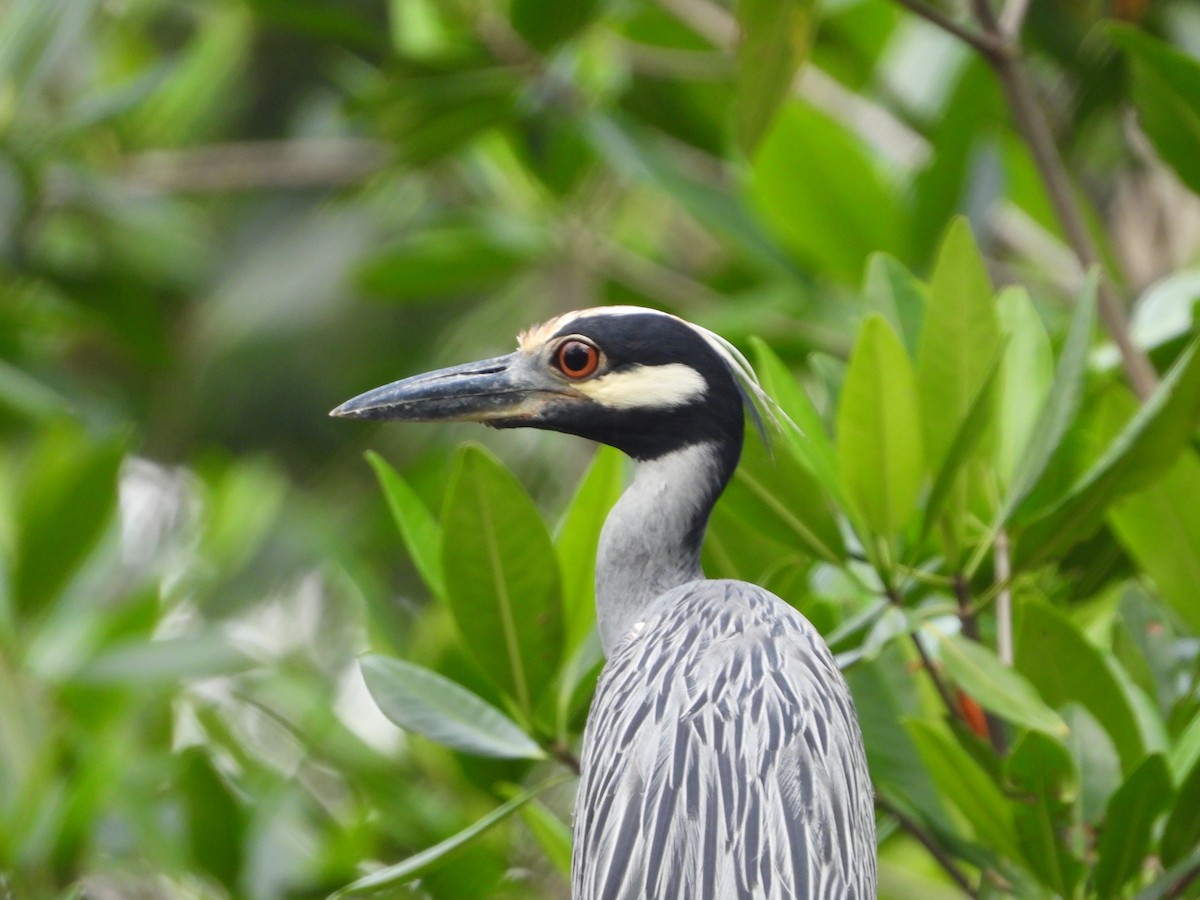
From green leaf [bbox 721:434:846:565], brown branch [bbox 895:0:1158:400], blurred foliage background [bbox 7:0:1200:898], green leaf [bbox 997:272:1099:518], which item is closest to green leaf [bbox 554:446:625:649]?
blurred foliage background [bbox 7:0:1200:898]

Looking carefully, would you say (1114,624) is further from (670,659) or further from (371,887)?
(371,887)

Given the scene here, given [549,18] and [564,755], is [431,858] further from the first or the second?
[549,18]

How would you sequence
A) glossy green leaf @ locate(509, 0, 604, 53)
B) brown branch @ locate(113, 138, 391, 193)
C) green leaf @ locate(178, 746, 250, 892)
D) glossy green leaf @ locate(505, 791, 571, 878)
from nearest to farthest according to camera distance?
glossy green leaf @ locate(505, 791, 571, 878), green leaf @ locate(178, 746, 250, 892), glossy green leaf @ locate(509, 0, 604, 53), brown branch @ locate(113, 138, 391, 193)

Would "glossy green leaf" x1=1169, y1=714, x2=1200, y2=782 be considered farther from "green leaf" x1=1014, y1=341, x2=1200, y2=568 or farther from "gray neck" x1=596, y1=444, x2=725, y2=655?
"gray neck" x1=596, y1=444, x2=725, y2=655

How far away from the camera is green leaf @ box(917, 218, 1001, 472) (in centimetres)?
230

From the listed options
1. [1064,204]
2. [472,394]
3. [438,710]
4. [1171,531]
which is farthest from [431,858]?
[1064,204]

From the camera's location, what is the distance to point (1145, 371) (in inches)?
106

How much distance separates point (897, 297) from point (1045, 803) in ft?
2.88

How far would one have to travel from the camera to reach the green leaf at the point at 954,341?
2300mm

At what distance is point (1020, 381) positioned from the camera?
2600 mm

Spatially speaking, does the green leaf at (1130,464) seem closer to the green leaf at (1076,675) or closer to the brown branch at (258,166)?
the green leaf at (1076,675)

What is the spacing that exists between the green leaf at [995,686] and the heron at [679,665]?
0.53 ft

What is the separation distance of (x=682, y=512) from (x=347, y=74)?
10.1ft

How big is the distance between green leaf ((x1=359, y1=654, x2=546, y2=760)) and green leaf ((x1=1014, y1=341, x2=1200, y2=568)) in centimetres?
82
